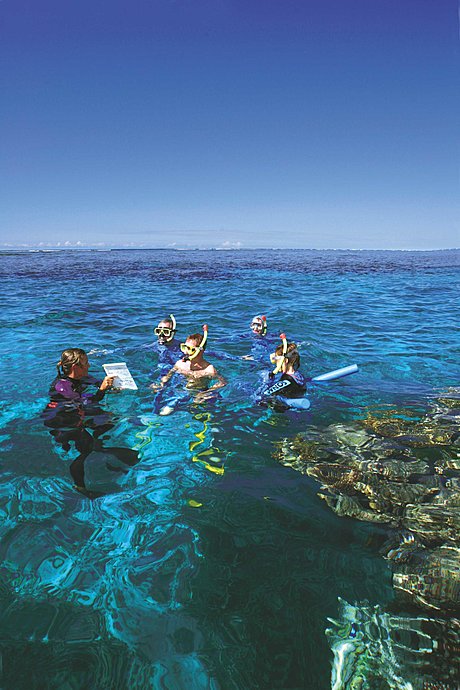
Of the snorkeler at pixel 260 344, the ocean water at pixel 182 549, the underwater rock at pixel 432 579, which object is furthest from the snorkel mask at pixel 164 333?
the underwater rock at pixel 432 579

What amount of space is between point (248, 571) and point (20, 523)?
247 cm

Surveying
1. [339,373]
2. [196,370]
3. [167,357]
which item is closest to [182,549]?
[196,370]

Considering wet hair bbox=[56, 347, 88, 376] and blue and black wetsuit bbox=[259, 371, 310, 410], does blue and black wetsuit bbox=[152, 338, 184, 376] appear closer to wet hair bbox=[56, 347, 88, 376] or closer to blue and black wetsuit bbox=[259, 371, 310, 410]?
blue and black wetsuit bbox=[259, 371, 310, 410]

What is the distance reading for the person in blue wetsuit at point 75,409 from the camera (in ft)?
16.7

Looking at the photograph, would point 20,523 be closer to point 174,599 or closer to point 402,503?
point 174,599

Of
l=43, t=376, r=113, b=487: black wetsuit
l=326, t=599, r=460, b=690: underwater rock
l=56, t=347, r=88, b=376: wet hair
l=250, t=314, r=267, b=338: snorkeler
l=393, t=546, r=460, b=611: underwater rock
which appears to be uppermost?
l=56, t=347, r=88, b=376: wet hair

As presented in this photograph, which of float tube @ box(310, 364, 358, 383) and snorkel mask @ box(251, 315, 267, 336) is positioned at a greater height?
snorkel mask @ box(251, 315, 267, 336)

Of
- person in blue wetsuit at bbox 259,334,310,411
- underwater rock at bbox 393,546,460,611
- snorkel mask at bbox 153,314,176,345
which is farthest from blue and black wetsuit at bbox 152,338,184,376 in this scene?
underwater rock at bbox 393,546,460,611

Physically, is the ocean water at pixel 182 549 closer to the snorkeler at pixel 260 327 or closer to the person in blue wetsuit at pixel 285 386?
the person in blue wetsuit at pixel 285 386

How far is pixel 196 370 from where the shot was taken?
7.51 m

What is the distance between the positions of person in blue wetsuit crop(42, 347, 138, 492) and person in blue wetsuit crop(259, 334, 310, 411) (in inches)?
103

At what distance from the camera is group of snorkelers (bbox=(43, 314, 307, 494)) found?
5.09 metres

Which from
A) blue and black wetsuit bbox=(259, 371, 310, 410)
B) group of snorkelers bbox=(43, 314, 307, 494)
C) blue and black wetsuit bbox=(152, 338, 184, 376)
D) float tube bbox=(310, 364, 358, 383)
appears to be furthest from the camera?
blue and black wetsuit bbox=(152, 338, 184, 376)

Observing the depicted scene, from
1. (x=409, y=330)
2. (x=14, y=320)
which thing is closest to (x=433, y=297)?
(x=409, y=330)
